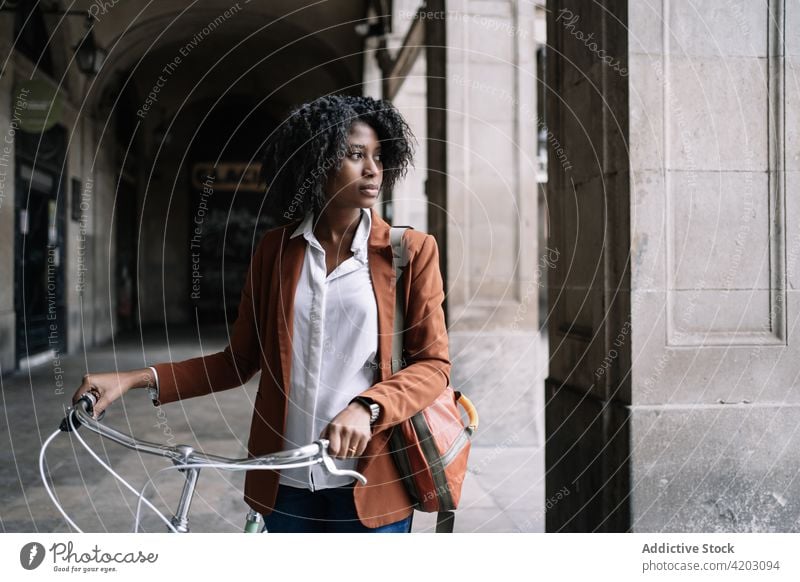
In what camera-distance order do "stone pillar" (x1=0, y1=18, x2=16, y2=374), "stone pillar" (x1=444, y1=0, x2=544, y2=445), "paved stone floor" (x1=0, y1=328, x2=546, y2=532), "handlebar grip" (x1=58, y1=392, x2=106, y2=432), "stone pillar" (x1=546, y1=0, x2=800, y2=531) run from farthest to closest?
"stone pillar" (x1=0, y1=18, x2=16, y2=374)
"stone pillar" (x1=444, y1=0, x2=544, y2=445)
"paved stone floor" (x1=0, y1=328, x2=546, y2=532)
"stone pillar" (x1=546, y1=0, x2=800, y2=531)
"handlebar grip" (x1=58, y1=392, x2=106, y2=432)

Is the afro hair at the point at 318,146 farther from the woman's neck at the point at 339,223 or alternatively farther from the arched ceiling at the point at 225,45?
the arched ceiling at the point at 225,45

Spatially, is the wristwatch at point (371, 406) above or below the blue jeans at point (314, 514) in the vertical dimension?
above

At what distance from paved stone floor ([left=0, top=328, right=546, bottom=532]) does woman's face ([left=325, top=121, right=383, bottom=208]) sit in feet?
8.38

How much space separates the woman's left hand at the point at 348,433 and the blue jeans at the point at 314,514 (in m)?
0.35

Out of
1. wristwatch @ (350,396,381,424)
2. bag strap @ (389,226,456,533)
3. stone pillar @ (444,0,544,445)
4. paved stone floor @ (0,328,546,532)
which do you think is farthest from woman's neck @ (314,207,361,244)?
stone pillar @ (444,0,544,445)

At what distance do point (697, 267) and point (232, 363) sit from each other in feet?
5.43

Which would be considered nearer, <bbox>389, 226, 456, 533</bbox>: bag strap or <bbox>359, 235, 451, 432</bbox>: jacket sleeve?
<bbox>359, 235, 451, 432</bbox>: jacket sleeve

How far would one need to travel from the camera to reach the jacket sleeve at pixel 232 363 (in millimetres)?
2006

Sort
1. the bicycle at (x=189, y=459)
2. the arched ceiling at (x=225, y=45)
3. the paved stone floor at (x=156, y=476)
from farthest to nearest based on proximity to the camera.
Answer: the arched ceiling at (x=225, y=45) → the paved stone floor at (x=156, y=476) → the bicycle at (x=189, y=459)

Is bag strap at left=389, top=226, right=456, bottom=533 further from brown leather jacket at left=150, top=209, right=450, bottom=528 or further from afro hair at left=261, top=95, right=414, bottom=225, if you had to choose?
afro hair at left=261, top=95, right=414, bottom=225

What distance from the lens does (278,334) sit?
198 cm

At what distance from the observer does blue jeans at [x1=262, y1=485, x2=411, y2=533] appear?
1.97m

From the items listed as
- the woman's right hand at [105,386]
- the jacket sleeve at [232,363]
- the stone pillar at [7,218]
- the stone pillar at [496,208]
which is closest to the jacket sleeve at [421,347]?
the jacket sleeve at [232,363]

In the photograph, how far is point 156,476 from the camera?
2.74 meters
